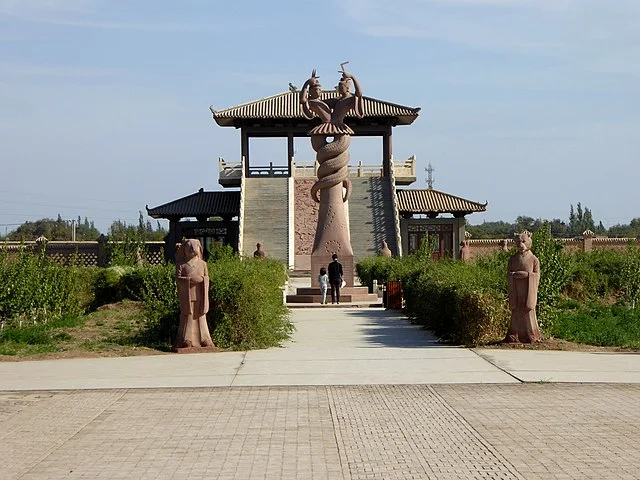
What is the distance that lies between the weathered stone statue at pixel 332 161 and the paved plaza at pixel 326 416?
50.2ft

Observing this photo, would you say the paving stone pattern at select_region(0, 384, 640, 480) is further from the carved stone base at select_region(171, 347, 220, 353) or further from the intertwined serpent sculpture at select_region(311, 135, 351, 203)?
the intertwined serpent sculpture at select_region(311, 135, 351, 203)

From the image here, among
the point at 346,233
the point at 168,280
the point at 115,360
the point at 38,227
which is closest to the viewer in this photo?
the point at 115,360

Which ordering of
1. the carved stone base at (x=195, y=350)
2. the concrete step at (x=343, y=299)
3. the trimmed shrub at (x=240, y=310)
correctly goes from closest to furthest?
1. the carved stone base at (x=195, y=350)
2. the trimmed shrub at (x=240, y=310)
3. the concrete step at (x=343, y=299)

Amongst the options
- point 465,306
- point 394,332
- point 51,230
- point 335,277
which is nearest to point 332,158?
point 335,277

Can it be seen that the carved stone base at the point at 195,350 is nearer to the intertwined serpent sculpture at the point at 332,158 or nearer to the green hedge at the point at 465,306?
the green hedge at the point at 465,306

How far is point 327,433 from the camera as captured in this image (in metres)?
8.20

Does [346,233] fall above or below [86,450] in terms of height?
above

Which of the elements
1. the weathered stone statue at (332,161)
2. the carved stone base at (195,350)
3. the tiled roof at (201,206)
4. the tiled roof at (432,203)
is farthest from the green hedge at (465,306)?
the tiled roof at (201,206)

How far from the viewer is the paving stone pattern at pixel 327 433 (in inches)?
272

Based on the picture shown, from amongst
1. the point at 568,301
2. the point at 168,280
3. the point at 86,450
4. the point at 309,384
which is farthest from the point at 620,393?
the point at 568,301

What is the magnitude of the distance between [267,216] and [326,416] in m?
37.4

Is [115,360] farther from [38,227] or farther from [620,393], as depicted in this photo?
[38,227]

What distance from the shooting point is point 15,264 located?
807 inches

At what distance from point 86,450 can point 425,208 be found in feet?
140
